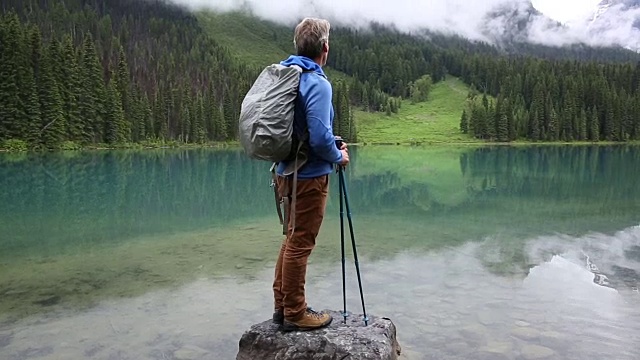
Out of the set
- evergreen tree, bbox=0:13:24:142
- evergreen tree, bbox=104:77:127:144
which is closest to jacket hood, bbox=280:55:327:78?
evergreen tree, bbox=0:13:24:142

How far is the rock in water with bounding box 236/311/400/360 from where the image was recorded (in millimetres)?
6863

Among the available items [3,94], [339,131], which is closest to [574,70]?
[339,131]

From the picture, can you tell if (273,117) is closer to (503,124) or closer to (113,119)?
(113,119)

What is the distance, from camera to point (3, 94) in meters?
82.4

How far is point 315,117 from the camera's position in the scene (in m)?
6.27

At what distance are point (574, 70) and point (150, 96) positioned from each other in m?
142

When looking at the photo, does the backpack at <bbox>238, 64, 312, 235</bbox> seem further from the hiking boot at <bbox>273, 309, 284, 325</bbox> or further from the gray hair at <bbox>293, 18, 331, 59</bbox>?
the hiking boot at <bbox>273, 309, 284, 325</bbox>

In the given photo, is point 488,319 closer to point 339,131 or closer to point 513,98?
point 339,131

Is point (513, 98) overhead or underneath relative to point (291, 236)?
overhead

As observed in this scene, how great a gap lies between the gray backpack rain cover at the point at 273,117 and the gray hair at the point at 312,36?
1.60 feet

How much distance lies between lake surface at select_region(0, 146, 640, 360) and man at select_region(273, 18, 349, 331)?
2152 millimetres

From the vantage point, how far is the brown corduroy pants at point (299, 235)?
6.68 m

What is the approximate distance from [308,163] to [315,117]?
2.18 feet

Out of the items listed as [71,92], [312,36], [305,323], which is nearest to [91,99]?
[71,92]
